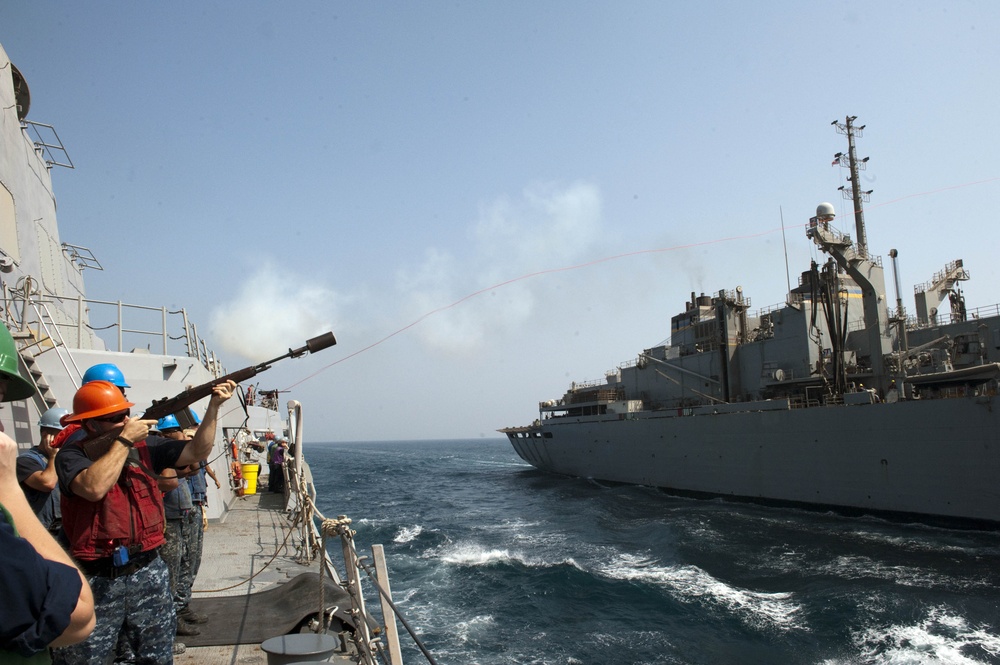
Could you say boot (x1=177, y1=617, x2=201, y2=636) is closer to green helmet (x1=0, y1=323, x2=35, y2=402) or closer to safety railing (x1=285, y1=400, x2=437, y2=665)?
safety railing (x1=285, y1=400, x2=437, y2=665)

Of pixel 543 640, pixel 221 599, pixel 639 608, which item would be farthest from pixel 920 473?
pixel 221 599

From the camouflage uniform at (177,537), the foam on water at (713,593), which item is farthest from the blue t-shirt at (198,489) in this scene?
the foam on water at (713,593)

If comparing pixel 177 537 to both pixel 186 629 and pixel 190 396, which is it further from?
pixel 190 396

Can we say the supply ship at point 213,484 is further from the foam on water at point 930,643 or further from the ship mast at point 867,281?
the ship mast at point 867,281

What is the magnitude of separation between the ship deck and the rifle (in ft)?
5.40

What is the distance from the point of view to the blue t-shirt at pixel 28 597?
1239 millimetres

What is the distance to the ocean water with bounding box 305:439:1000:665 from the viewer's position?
8.89 m

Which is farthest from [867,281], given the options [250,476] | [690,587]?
[250,476]

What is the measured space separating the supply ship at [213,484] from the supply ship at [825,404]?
1537 centimetres

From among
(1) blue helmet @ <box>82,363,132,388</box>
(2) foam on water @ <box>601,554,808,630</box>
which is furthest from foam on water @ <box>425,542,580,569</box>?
(1) blue helmet @ <box>82,363,132,388</box>

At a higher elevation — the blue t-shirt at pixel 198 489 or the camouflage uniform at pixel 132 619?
the blue t-shirt at pixel 198 489

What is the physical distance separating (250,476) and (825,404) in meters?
17.7

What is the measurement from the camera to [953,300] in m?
23.4

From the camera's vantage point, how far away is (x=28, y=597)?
1271 mm
